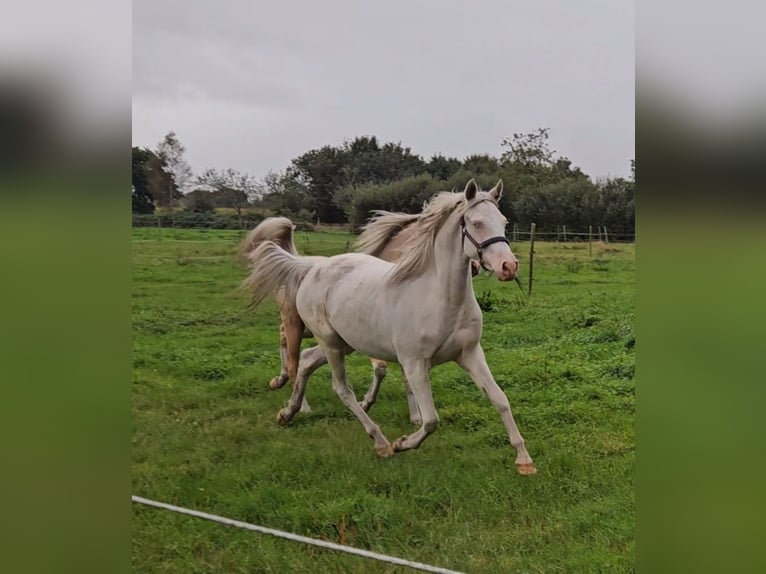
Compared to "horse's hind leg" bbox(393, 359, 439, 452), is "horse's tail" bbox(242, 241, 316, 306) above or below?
above

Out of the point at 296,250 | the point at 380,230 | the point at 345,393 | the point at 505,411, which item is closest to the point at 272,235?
the point at 296,250

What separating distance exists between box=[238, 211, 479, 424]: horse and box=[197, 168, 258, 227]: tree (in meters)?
0.17

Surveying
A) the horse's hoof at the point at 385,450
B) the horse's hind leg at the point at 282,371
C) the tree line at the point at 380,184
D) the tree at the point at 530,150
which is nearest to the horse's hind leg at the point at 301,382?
the horse's hind leg at the point at 282,371

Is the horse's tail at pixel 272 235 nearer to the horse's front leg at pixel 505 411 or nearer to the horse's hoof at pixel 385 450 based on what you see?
the horse's hoof at pixel 385 450

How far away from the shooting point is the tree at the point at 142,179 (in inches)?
130

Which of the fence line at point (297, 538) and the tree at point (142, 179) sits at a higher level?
the tree at point (142, 179)

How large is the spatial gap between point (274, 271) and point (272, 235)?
0.22m

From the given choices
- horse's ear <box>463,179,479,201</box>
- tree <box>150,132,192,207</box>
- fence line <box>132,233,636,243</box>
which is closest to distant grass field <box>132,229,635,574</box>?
fence line <box>132,233,636,243</box>

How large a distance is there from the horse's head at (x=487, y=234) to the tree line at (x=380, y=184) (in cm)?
48

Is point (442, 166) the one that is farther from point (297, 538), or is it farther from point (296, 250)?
point (297, 538)

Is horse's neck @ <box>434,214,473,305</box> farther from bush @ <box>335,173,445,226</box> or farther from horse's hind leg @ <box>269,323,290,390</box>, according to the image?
horse's hind leg @ <box>269,323,290,390</box>

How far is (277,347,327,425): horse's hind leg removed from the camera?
3.31 metres
